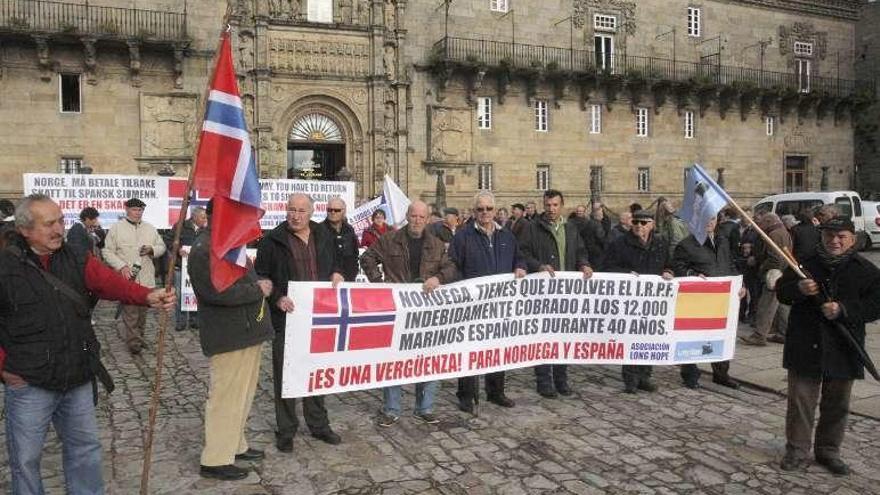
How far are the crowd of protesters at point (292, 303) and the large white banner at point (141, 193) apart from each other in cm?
480

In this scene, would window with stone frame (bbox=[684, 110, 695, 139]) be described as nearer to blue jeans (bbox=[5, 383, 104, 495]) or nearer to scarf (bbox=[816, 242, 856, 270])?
scarf (bbox=[816, 242, 856, 270])

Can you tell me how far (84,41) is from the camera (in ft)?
68.5

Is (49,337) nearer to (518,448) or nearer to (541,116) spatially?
(518,448)

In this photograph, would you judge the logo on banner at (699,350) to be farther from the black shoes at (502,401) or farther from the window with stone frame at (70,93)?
the window with stone frame at (70,93)

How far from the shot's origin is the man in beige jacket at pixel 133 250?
9.14 meters

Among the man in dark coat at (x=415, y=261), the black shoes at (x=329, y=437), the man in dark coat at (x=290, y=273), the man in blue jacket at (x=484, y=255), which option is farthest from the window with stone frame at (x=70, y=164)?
the black shoes at (x=329, y=437)

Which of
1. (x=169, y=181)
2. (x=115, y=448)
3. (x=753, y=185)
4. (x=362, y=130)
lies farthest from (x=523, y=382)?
(x=753, y=185)

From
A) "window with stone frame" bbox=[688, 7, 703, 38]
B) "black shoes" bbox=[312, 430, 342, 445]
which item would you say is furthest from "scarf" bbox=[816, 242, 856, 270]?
"window with stone frame" bbox=[688, 7, 703, 38]

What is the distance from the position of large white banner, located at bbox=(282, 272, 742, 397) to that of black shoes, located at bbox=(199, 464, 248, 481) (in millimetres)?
741

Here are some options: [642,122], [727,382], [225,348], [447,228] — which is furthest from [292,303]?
[642,122]

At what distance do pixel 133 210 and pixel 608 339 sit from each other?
22.1 ft

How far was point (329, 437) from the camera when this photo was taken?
5.71 meters

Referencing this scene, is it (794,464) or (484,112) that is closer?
(794,464)

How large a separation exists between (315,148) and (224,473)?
2131cm
